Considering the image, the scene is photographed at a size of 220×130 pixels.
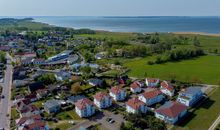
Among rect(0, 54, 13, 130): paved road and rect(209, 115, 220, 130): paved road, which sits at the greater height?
rect(209, 115, 220, 130): paved road

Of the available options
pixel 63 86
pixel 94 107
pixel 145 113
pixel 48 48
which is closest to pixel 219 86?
pixel 145 113

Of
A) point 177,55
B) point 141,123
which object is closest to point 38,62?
point 177,55

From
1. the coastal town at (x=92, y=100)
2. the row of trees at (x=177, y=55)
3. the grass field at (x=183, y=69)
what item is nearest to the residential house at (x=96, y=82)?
the coastal town at (x=92, y=100)

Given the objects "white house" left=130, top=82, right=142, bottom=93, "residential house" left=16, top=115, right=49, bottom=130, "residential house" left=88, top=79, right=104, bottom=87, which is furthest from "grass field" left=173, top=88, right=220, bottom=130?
"residential house" left=88, top=79, right=104, bottom=87

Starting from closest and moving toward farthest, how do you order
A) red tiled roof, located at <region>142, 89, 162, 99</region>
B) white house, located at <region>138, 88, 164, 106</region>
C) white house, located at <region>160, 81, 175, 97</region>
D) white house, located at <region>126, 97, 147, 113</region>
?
1. white house, located at <region>126, 97, 147, 113</region>
2. white house, located at <region>138, 88, 164, 106</region>
3. red tiled roof, located at <region>142, 89, 162, 99</region>
4. white house, located at <region>160, 81, 175, 97</region>

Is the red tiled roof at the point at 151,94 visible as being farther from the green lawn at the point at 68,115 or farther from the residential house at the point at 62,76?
the residential house at the point at 62,76

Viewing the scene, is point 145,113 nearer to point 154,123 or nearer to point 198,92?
point 154,123

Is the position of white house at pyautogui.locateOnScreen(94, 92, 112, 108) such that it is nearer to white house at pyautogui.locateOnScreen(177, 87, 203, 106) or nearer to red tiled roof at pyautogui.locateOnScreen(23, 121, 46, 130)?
red tiled roof at pyautogui.locateOnScreen(23, 121, 46, 130)
